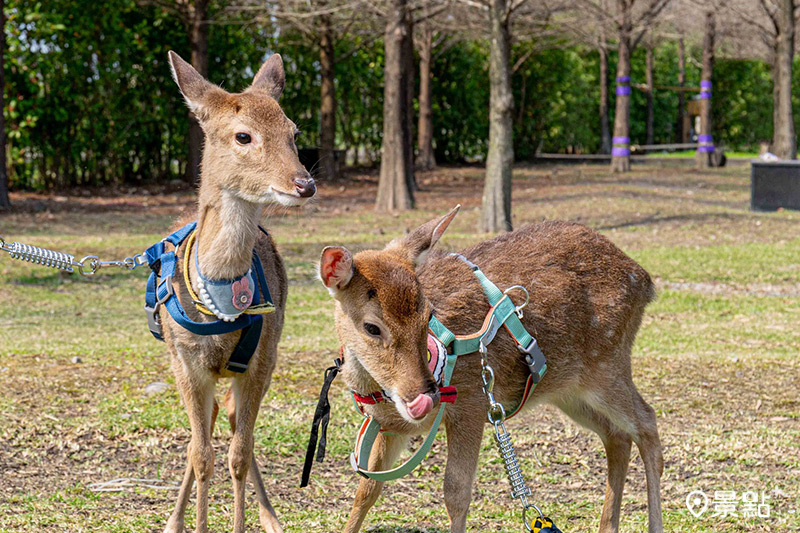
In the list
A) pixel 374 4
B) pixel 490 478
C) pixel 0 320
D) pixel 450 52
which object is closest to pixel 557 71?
pixel 450 52

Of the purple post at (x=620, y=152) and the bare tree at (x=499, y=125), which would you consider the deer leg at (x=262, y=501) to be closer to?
the bare tree at (x=499, y=125)

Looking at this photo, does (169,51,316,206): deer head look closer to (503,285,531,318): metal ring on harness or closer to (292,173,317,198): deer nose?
(292,173,317,198): deer nose

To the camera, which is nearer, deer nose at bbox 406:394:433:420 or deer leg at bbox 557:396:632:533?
deer nose at bbox 406:394:433:420

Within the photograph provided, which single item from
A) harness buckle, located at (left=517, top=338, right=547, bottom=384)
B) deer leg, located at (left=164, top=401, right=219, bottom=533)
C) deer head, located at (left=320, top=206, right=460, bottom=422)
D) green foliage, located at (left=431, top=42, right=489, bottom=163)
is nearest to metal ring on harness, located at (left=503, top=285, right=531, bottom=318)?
harness buckle, located at (left=517, top=338, right=547, bottom=384)

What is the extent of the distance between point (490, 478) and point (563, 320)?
Answer: 1213 mm

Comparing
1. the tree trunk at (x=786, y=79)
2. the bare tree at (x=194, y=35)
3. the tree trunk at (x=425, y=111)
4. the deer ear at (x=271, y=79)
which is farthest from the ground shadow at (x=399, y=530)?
the tree trunk at (x=425, y=111)

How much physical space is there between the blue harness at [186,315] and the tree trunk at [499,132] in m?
10.1

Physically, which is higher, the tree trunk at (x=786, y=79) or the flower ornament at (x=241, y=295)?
the tree trunk at (x=786, y=79)

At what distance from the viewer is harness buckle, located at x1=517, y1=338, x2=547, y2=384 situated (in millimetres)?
3693

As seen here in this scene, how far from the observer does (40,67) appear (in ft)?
57.6

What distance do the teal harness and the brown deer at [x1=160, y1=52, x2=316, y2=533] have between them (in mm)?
474

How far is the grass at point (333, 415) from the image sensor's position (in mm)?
4406

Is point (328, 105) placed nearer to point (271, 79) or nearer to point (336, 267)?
point (271, 79)

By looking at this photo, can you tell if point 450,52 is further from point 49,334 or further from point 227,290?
point 227,290
